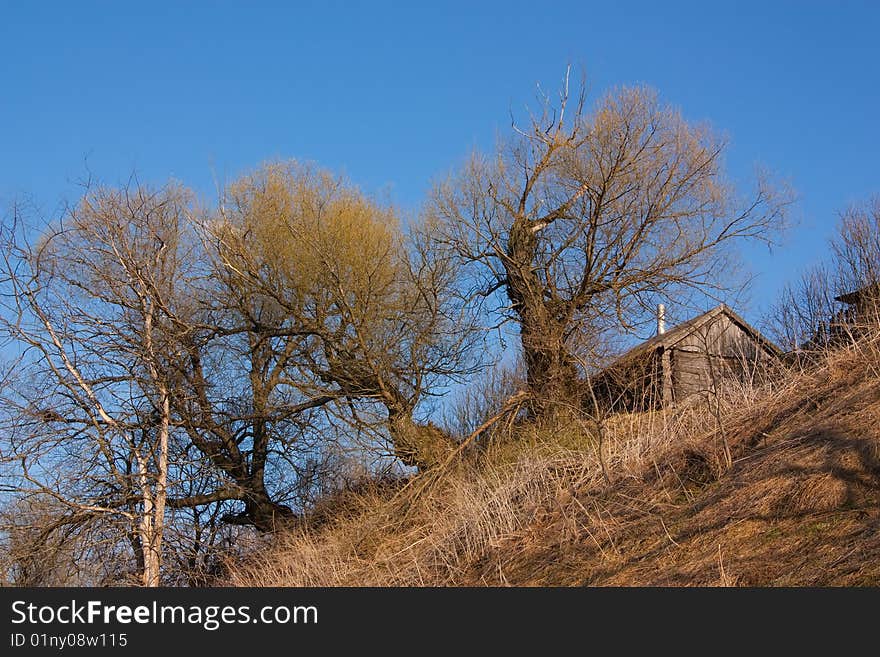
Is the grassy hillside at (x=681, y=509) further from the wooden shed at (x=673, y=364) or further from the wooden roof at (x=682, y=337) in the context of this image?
the wooden roof at (x=682, y=337)

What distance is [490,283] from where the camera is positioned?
66.9 feet

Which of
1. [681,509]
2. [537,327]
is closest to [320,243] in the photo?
[537,327]

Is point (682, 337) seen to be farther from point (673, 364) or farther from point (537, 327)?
point (537, 327)

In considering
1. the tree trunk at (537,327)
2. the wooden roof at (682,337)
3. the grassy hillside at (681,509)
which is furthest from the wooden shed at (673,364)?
the grassy hillside at (681,509)

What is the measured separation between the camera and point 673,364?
20.4 meters

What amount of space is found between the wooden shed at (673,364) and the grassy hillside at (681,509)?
2254mm

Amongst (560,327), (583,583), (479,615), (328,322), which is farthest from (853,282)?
(479,615)

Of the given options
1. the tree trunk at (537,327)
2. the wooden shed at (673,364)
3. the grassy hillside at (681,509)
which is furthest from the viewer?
the tree trunk at (537,327)

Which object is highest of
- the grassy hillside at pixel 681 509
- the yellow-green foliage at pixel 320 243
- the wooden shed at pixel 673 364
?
the yellow-green foliage at pixel 320 243

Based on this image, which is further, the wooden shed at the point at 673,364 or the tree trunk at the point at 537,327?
the tree trunk at the point at 537,327

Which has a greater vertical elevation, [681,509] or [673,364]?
[673,364]

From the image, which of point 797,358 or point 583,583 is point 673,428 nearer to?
point 797,358

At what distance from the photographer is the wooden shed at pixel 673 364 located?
1673 cm

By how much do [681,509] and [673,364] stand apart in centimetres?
1126
